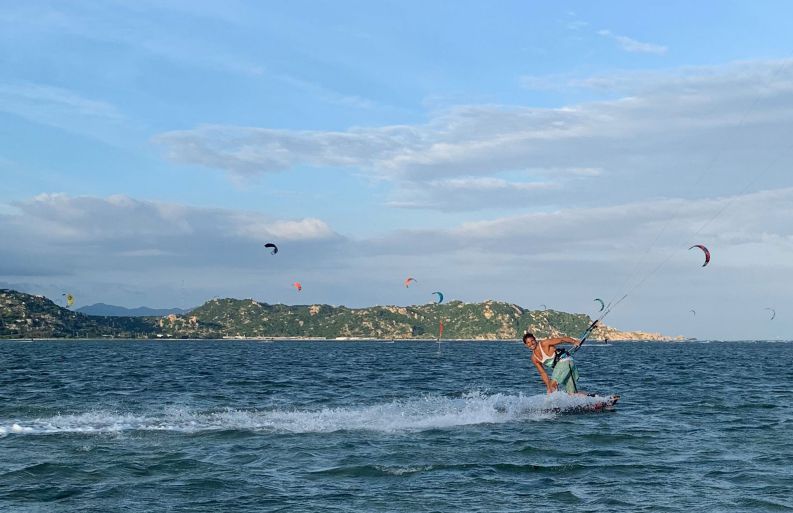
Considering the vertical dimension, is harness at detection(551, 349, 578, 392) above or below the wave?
above

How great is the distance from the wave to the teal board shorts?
448 mm

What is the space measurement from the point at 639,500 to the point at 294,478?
25.7ft

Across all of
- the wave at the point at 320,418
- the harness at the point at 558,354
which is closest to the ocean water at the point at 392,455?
the wave at the point at 320,418

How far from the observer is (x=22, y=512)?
15.2 m

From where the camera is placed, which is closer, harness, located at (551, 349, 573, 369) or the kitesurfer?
the kitesurfer

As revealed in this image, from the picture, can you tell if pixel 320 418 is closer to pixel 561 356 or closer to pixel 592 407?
pixel 561 356

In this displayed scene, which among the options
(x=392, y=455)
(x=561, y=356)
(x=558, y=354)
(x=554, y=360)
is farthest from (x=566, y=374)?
(x=392, y=455)

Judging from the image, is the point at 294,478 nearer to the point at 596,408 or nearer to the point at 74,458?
the point at 74,458

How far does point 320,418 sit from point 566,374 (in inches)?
395

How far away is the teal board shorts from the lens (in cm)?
3025

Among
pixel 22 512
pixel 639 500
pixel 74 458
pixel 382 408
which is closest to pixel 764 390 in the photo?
pixel 382 408

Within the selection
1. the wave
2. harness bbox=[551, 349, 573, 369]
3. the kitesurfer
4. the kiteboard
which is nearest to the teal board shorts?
the kitesurfer

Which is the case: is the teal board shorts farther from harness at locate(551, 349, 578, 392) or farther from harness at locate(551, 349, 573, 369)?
harness at locate(551, 349, 573, 369)

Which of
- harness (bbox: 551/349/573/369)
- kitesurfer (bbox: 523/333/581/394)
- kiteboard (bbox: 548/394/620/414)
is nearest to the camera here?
kitesurfer (bbox: 523/333/581/394)
